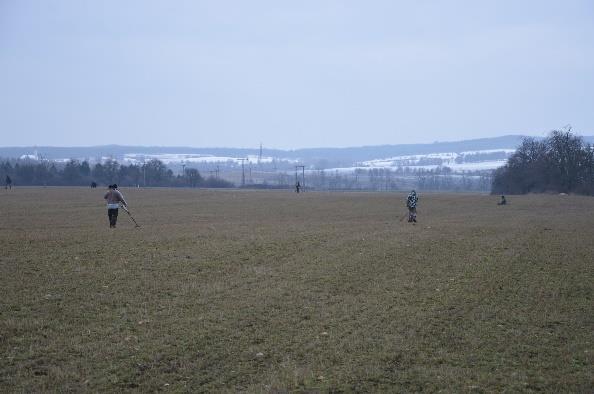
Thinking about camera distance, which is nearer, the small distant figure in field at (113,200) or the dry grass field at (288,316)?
the dry grass field at (288,316)

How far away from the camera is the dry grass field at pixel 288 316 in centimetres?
1154

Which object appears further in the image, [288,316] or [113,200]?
[113,200]

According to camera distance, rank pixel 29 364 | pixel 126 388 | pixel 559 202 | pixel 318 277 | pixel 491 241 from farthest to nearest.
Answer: pixel 559 202, pixel 491 241, pixel 318 277, pixel 29 364, pixel 126 388

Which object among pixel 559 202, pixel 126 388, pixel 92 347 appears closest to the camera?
pixel 126 388

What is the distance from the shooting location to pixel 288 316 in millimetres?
15383

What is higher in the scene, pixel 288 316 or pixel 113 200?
pixel 113 200

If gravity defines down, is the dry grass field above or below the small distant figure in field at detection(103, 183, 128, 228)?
below

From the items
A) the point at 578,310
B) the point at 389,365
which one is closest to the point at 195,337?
the point at 389,365

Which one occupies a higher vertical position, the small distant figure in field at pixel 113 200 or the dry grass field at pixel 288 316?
the small distant figure in field at pixel 113 200

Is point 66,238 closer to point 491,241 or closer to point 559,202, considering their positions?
point 491,241

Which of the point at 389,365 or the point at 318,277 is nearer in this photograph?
the point at 389,365

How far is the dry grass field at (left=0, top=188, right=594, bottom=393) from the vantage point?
454 inches

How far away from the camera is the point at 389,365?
12.2 metres

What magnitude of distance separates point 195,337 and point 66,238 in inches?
545
